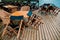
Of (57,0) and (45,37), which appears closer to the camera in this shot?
(45,37)

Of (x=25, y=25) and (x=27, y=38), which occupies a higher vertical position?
(x=27, y=38)

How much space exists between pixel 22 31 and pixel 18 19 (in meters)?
0.54

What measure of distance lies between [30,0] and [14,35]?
9.31m

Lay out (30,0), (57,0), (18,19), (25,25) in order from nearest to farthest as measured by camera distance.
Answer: (18,19) → (25,25) → (30,0) → (57,0)

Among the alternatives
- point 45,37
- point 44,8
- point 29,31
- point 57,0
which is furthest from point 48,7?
point 57,0

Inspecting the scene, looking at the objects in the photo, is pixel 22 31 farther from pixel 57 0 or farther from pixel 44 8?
pixel 57 0

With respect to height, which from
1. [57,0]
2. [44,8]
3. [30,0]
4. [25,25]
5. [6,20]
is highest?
[6,20]

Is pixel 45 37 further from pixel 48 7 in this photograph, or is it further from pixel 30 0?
pixel 30 0

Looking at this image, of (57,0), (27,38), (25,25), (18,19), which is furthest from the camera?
(57,0)

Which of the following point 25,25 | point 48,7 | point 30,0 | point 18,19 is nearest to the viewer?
point 18,19

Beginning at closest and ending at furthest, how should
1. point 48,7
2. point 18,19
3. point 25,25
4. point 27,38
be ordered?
point 27,38, point 18,19, point 25,25, point 48,7

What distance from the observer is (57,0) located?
64.3ft

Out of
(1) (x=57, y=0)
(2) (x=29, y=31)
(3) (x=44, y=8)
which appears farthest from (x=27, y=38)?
(1) (x=57, y=0)

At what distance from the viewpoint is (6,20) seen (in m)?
6.29
